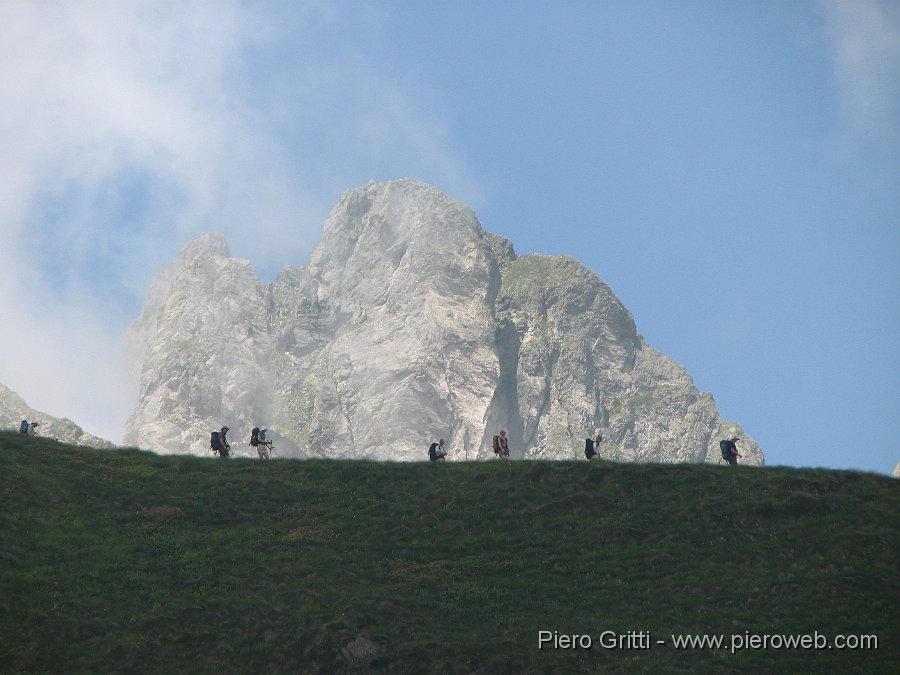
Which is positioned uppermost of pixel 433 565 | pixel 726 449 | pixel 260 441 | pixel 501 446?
pixel 726 449

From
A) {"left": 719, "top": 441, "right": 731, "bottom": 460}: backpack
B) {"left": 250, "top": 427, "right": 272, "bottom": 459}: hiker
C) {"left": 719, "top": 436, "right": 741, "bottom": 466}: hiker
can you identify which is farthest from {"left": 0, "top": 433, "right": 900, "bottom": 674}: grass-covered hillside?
{"left": 719, "top": 441, "right": 731, "bottom": 460}: backpack

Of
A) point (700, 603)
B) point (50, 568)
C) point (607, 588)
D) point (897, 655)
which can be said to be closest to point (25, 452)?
point (50, 568)

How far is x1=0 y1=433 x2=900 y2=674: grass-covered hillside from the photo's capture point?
38.7m

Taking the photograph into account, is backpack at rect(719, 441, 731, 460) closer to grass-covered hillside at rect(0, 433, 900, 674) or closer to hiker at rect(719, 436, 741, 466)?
hiker at rect(719, 436, 741, 466)

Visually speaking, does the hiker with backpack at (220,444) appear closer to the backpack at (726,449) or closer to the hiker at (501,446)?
the hiker at (501,446)

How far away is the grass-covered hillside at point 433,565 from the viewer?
1522 inches

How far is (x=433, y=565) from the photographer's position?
4584 centimetres

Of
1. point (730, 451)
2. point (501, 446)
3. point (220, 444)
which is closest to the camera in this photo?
point (730, 451)

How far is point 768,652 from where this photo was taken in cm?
3778

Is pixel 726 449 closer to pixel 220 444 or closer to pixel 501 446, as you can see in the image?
pixel 501 446

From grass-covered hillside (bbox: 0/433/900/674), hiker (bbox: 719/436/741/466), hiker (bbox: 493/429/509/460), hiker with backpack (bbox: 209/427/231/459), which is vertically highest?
hiker (bbox: 719/436/741/466)

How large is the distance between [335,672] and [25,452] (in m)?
25.2

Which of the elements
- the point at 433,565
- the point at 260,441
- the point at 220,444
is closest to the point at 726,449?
the point at 433,565

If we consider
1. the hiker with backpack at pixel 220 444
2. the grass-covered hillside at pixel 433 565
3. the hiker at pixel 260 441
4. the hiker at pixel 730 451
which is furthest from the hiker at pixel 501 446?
the hiker with backpack at pixel 220 444
